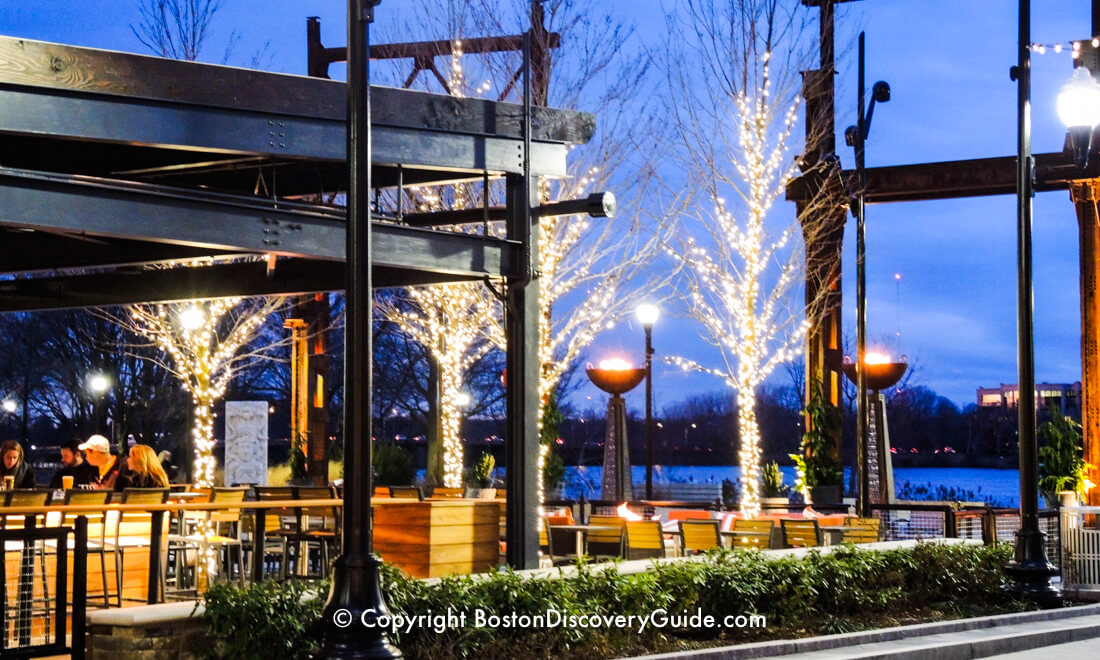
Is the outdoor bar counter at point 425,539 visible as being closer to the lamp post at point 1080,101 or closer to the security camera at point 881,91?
the lamp post at point 1080,101

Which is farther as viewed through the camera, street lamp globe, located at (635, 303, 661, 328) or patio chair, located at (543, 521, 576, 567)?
street lamp globe, located at (635, 303, 661, 328)

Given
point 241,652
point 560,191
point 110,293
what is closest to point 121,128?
point 241,652

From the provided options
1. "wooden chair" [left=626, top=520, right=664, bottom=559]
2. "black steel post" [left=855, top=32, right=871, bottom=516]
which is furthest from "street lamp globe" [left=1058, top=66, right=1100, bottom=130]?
"black steel post" [left=855, top=32, right=871, bottom=516]

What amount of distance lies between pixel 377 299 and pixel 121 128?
80.1ft

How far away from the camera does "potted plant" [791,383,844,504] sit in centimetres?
2891

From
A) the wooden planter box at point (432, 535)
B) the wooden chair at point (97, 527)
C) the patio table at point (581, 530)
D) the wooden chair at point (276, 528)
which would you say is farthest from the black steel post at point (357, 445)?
the patio table at point (581, 530)

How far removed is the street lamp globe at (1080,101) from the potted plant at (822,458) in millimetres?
14194

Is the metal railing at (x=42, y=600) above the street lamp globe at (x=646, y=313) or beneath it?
beneath

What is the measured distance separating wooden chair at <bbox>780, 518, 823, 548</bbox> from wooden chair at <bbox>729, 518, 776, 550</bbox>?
0.80 ft

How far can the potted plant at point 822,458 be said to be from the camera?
28.9 metres

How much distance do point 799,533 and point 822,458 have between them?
9.72m

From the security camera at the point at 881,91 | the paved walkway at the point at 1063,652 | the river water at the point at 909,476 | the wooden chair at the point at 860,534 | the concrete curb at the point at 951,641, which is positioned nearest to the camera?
the concrete curb at the point at 951,641

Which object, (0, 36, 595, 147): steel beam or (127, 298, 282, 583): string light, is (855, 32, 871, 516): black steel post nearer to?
(0, 36, 595, 147): steel beam

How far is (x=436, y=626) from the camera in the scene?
10109 mm
